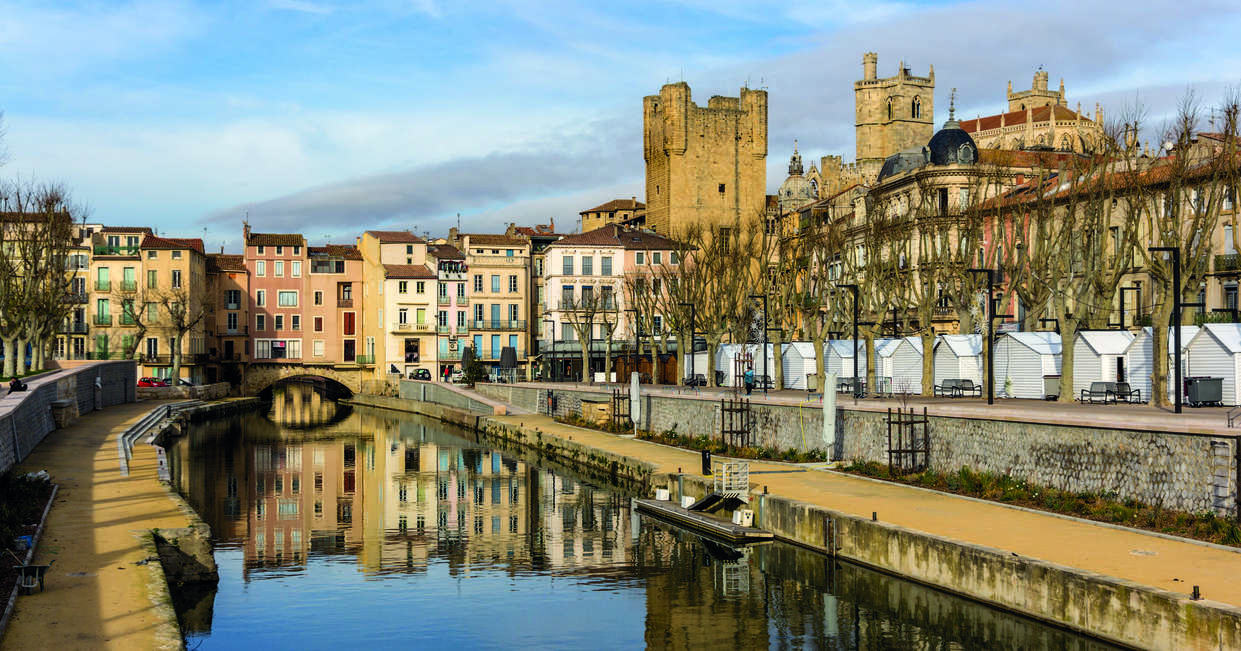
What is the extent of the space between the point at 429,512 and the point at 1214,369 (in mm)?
24908

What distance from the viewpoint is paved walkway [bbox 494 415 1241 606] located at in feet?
54.4

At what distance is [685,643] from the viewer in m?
19.2

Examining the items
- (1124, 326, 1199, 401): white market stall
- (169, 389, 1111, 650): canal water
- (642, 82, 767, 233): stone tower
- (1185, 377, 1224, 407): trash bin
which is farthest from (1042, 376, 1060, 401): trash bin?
(642, 82, 767, 233): stone tower

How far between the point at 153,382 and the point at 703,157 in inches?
1939

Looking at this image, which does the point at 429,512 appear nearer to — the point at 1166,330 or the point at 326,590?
the point at 326,590

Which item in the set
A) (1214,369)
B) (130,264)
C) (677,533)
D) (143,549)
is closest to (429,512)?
(677,533)

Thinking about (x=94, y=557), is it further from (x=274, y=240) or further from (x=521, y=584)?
(x=274, y=240)

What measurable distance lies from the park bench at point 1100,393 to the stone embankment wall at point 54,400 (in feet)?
105

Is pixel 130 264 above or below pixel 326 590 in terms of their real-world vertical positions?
above

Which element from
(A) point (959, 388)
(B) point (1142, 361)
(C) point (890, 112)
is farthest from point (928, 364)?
(C) point (890, 112)

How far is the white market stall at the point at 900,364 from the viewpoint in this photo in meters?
48.8

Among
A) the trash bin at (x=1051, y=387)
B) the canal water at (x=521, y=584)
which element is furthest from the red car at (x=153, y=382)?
the trash bin at (x=1051, y=387)

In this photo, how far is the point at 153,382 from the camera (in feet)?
269

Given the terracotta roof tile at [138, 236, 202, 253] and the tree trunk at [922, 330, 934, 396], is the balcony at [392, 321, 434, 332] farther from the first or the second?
the tree trunk at [922, 330, 934, 396]
